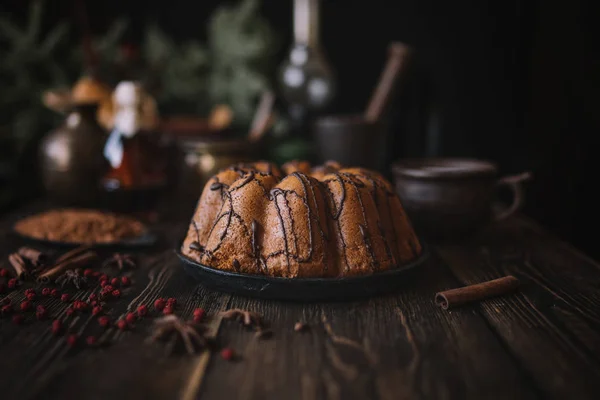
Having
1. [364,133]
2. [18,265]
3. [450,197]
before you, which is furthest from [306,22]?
[18,265]

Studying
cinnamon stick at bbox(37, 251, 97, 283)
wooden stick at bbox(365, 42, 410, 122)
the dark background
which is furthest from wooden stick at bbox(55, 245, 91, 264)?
the dark background

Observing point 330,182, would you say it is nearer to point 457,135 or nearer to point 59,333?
point 59,333

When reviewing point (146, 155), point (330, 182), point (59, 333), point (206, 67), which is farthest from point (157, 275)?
point (206, 67)

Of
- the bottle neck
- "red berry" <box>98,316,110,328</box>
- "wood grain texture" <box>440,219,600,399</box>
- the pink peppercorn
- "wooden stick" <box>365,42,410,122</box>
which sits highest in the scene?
the bottle neck

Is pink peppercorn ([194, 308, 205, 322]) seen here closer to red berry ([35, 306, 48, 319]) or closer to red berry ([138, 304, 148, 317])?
red berry ([138, 304, 148, 317])

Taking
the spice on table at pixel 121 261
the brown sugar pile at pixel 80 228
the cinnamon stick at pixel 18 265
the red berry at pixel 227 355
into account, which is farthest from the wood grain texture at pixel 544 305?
the cinnamon stick at pixel 18 265

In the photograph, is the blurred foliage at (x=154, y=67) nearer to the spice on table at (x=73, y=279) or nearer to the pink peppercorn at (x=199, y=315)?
the spice on table at (x=73, y=279)

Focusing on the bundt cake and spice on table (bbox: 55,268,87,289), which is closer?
the bundt cake
